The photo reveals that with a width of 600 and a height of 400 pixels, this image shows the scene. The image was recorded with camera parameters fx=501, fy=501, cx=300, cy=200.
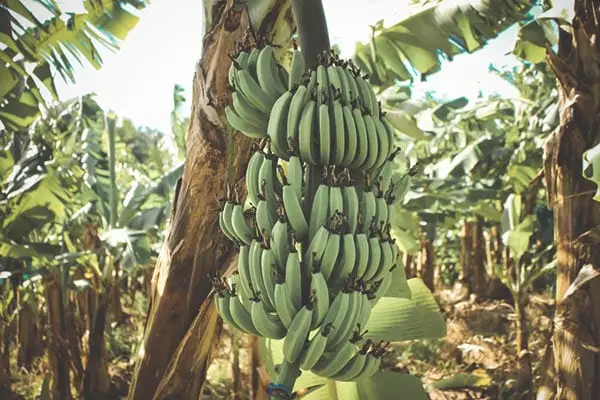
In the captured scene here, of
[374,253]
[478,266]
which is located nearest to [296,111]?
[374,253]

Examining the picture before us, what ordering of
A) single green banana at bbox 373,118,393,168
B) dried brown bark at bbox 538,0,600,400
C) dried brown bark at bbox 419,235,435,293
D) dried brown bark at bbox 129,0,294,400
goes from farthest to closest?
dried brown bark at bbox 419,235,435,293, dried brown bark at bbox 538,0,600,400, dried brown bark at bbox 129,0,294,400, single green banana at bbox 373,118,393,168

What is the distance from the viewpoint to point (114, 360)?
12.7ft

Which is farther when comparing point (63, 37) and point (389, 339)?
point (63, 37)

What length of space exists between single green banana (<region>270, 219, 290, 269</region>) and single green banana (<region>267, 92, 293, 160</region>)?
0.42ft

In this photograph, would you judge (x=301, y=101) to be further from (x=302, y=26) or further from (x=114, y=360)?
(x=114, y=360)

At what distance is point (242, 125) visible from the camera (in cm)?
89

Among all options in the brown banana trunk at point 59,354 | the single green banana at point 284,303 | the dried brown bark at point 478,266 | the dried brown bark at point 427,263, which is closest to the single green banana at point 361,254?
the single green banana at point 284,303

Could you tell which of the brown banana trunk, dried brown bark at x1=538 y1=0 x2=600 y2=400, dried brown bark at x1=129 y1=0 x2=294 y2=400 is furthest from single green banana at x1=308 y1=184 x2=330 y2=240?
the brown banana trunk

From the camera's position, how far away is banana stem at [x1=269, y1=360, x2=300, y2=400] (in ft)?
2.29

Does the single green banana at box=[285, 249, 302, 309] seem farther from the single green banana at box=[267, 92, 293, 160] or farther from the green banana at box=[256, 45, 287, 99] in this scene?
the green banana at box=[256, 45, 287, 99]

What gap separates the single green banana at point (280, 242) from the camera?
713 mm

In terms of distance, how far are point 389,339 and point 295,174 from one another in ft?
2.09

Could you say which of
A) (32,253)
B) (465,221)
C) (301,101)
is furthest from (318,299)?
(465,221)

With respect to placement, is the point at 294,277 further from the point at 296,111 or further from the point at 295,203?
the point at 296,111
